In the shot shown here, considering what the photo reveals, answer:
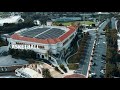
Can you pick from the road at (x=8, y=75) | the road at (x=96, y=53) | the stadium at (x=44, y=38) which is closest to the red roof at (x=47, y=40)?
the stadium at (x=44, y=38)

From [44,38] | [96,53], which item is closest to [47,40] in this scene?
[44,38]

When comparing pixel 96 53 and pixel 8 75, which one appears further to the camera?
pixel 96 53

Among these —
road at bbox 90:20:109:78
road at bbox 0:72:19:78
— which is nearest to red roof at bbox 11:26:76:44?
road at bbox 90:20:109:78

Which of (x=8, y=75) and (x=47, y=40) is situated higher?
(x=47, y=40)

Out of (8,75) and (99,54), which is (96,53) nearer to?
(99,54)

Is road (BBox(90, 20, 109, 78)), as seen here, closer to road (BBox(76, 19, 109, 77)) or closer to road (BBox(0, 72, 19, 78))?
road (BBox(76, 19, 109, 77))

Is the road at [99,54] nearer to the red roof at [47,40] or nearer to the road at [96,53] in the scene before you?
the road at [96,53]

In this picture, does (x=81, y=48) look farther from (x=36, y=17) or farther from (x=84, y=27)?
(x=36, y=17)

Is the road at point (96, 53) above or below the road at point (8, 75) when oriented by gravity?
above

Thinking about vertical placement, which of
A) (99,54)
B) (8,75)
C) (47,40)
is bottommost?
(8,75)
